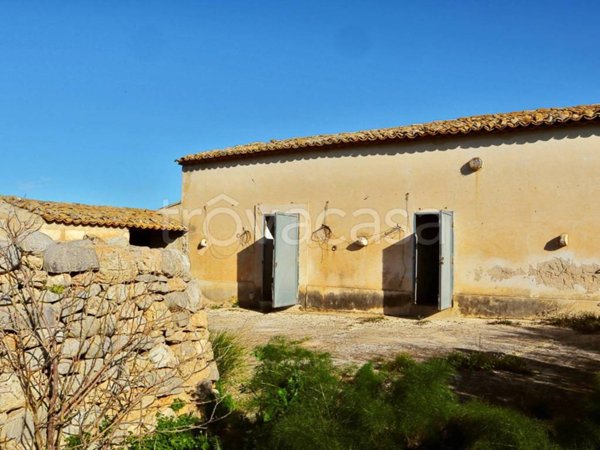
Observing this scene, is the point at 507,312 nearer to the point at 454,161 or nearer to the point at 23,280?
the point at 454,161

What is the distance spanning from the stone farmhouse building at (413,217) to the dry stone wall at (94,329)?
6.36m

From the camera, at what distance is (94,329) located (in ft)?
12.2

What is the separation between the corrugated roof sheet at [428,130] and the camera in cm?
941

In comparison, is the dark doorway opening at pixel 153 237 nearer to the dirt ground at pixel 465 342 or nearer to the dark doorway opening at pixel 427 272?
the dirt ground at pixel 465 342

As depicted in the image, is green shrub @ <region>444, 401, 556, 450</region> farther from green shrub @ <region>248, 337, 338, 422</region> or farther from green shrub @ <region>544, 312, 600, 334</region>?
green shrub @ <region>544, 312, 600, 334</region>

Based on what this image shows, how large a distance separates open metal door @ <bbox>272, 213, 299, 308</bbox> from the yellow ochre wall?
0.89 feet

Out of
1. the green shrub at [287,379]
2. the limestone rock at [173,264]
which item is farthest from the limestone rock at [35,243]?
the green shrub at [287,379]

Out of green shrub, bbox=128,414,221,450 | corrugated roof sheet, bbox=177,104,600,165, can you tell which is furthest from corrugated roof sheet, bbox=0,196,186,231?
green shrub, bbox=128,414,221,450

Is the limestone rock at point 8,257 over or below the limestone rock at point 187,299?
over

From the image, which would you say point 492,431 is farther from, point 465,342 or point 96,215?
point 96,215

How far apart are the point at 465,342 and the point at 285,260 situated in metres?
5.06

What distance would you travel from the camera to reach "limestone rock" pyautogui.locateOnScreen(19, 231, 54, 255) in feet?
11.4

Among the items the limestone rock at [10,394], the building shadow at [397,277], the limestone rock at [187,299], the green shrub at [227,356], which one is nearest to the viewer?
the limestone rock at [10,394]

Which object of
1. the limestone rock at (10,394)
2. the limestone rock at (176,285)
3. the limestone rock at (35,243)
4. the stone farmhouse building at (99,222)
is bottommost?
the limestone rock at (10,394)
